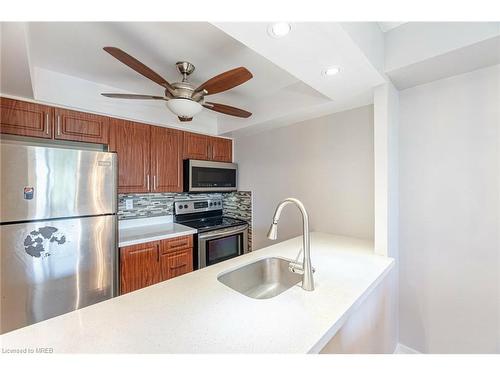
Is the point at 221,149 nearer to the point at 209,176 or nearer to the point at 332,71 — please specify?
the point at 209,176

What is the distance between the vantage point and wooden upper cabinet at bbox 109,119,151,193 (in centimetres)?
196

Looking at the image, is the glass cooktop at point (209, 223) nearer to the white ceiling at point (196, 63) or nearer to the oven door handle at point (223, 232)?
the oven door handle at point (223, 232)

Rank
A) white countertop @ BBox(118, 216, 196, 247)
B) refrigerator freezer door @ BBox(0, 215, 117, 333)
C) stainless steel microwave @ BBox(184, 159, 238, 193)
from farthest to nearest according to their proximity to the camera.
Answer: stainless steel microwave @ BBox(184, 159, 238, 193) < white countertop @ BBox(118, 216, 196, 247) < refrigerator freezer door @ BBox(0, 215, 117, 333)

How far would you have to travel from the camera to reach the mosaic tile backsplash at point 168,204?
2.24 m

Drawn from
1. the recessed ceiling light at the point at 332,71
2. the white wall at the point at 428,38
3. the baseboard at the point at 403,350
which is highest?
the white wall at the point at 428,38

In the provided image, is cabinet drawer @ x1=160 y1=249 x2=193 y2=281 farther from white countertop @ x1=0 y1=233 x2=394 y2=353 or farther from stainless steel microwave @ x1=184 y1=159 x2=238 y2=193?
white countertop @ x1=0 y1=233 x2=394 y2=353

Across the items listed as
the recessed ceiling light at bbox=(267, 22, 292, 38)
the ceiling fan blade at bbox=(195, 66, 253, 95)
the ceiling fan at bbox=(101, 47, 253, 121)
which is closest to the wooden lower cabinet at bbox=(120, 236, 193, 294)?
the ceiling fan at bbox=(101, 47, 253, 121)

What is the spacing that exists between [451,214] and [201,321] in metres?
1.67

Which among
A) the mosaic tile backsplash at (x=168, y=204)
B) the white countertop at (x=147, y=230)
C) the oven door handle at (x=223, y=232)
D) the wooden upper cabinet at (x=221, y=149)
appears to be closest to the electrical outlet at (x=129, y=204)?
the mosaic tile backsplash at (x=168, y=204)

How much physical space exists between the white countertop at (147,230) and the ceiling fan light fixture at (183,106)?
115cm

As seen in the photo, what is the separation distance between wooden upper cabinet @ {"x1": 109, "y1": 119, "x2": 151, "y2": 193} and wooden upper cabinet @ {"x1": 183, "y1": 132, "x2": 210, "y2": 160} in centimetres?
43

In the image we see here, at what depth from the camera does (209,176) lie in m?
2.59
